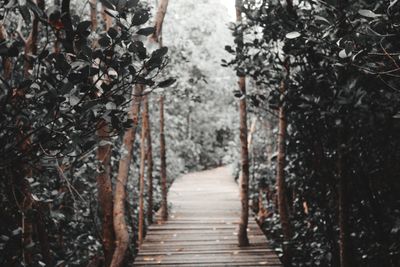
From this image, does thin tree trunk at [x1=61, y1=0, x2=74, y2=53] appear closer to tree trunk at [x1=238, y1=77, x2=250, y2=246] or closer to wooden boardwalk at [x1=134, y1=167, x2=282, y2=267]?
wooden boardwalk at [x1=134, y1=167, x2=282, y2=267]

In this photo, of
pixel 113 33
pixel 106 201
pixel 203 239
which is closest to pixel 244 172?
pixel 203 239

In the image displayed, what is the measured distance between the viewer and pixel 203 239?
7.77 m

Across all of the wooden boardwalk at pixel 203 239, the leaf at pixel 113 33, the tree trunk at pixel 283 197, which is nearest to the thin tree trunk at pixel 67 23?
the leaf at pixel 113 33

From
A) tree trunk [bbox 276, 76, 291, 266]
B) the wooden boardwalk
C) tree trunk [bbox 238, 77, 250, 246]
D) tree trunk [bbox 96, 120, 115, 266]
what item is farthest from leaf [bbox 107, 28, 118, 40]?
tree trunk [bbox 238, 77, 250, 246]

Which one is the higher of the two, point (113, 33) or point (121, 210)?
point (113, 33)

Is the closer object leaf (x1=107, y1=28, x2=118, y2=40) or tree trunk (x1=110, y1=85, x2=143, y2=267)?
leaf (x1=107, y1=28, x2=118, y2=40)

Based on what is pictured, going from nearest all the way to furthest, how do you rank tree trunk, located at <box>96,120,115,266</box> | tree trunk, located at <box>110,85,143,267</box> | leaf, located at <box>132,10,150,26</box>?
leaf, located at <box>132,10,150,26</box> < tree trunk, located at <box>110,85,143,267</box> < tree trunk, located at <box>96,120,115,266</box>

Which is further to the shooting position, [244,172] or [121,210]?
[244,172]

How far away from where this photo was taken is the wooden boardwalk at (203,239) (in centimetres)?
655

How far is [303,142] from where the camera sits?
18.9 feet

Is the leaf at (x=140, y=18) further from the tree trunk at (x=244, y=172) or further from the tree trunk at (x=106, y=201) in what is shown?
the tree trunk at (x=244, y=172)

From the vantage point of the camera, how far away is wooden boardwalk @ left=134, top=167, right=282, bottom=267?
6.55m

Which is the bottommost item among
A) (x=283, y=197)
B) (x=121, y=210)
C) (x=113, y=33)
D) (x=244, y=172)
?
(x=283, y=197)

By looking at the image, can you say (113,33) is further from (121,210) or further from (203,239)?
(203,239)
